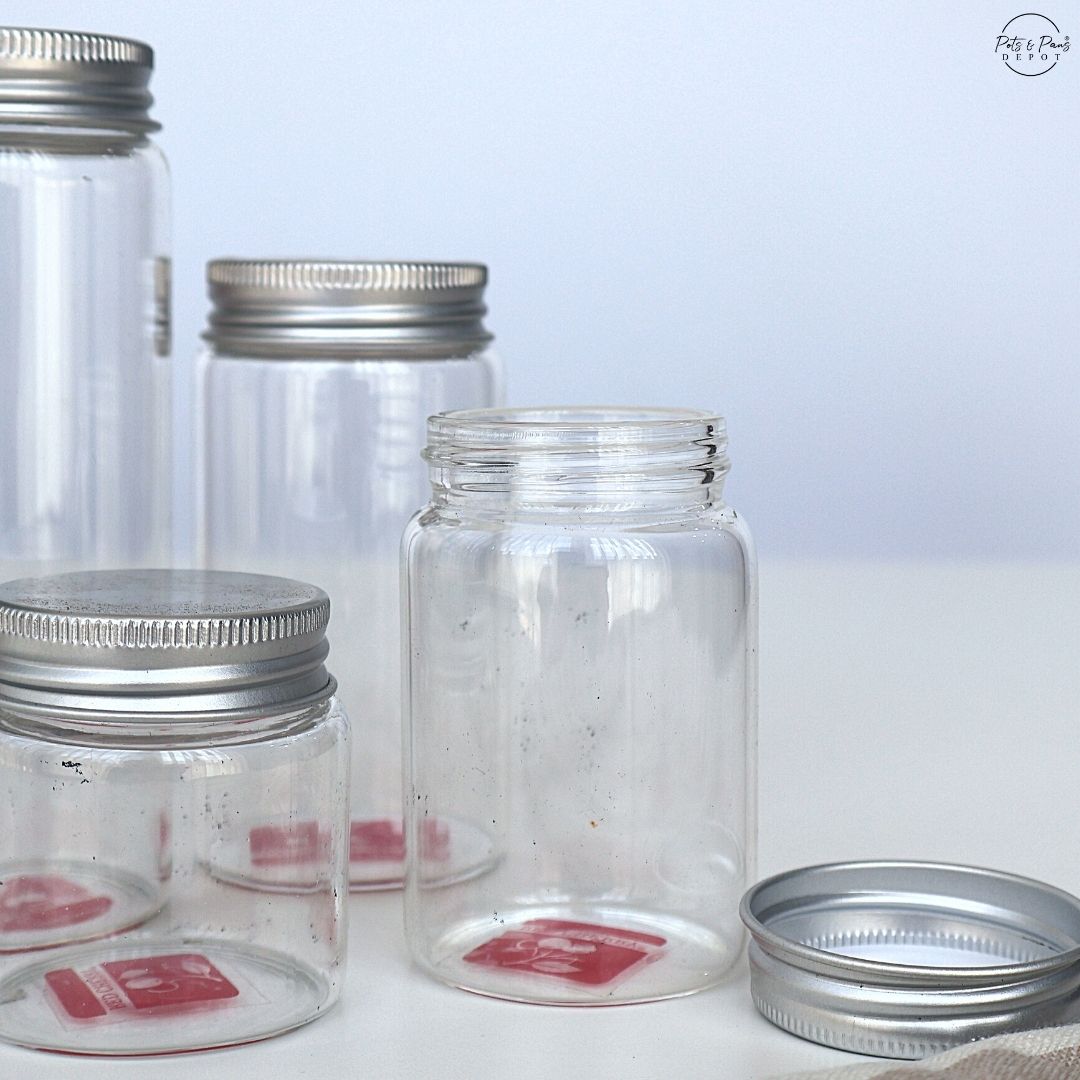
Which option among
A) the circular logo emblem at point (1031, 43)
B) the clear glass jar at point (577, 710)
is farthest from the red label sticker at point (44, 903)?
the circular logo emblem at point (1031, 43)

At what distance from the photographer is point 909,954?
2.43 feet

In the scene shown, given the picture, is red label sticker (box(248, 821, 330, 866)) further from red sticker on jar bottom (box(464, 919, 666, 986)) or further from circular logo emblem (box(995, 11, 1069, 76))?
circular logo emblem (box(995, 11, 1069, 76))

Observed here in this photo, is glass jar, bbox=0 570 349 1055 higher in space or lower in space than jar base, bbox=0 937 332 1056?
higher

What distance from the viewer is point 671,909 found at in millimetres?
769

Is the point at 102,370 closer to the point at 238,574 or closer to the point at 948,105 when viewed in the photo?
the point at 238,574

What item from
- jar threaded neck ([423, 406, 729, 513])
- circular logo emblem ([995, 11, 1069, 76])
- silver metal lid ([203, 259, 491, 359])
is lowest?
jar threaded neck ([423, 406, 729, 513])

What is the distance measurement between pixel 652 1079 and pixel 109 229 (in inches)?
19.0

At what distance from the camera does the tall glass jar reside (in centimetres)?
85

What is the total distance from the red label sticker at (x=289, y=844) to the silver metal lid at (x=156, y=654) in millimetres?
52

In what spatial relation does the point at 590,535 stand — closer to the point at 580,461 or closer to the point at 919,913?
the point at 580,461

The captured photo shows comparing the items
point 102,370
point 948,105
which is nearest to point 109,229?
point 102,370

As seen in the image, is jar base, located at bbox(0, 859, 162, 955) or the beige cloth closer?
the beige cloth

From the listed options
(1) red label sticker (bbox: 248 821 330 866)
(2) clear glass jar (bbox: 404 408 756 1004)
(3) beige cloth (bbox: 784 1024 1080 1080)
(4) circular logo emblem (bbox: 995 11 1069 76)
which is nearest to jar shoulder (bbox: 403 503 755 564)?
(2) clear glass jar (bbox: 404 408 756 1004)

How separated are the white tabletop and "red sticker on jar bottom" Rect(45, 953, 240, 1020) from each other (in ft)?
0.09
